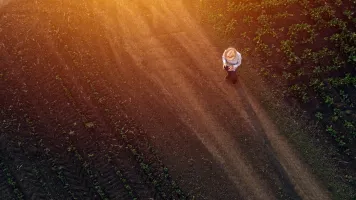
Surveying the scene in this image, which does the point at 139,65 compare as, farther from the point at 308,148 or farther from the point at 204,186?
the point at 308,148

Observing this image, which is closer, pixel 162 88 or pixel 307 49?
pixel 162 88

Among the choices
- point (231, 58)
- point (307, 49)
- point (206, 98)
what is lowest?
point (307, 49)

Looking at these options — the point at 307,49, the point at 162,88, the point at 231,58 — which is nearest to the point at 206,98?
the point at 162,88

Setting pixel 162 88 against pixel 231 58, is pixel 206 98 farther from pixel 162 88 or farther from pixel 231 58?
pixel 231 58

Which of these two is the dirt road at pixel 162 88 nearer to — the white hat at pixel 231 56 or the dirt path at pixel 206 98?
the dirt path at pixel 206 98

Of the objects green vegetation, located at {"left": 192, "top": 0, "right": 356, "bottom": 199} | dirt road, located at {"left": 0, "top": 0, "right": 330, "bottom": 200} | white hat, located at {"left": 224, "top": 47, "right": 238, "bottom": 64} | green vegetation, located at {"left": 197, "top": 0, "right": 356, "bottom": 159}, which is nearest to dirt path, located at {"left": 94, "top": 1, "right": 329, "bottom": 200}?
dirt road, located at {"left": 0, "top": 0, "right": 330, "bottom": 200}

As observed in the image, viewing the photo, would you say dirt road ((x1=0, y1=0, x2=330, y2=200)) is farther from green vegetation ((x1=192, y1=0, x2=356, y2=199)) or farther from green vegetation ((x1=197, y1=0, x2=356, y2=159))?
green vegetation ((x1=197, y1=0, x2=356, y2=159))

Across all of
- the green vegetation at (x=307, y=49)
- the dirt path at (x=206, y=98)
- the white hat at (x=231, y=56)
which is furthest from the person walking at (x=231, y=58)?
the green vegetation at (x=307, y=49)

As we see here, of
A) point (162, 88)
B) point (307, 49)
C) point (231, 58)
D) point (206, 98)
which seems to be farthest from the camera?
point (307, 49)
